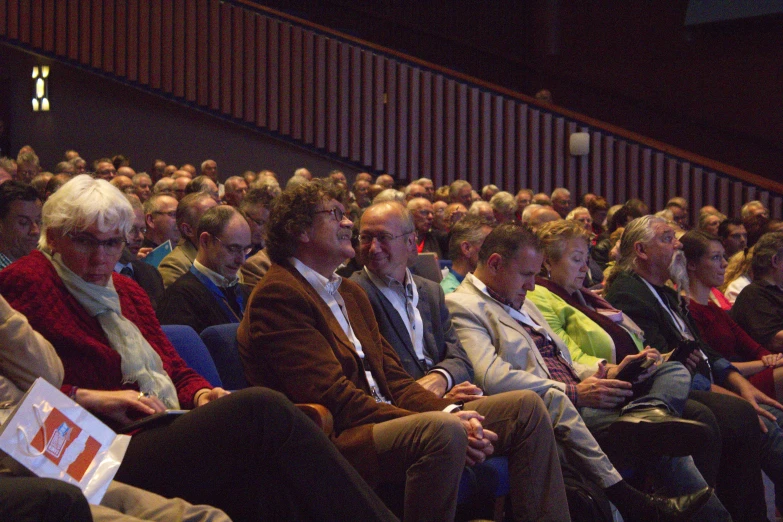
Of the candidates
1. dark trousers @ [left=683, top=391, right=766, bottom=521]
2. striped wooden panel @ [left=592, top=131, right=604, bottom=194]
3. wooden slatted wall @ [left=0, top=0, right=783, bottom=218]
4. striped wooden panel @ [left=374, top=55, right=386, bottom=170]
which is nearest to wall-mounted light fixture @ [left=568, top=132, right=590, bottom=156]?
striped wooden panel @ [left=592, top=131, right=604, bottom=194]

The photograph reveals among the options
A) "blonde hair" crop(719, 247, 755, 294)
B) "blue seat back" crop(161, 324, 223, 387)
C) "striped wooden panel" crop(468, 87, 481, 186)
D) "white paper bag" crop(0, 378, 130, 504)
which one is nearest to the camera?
"white paper bag" crop(0, 378, 130, 504)

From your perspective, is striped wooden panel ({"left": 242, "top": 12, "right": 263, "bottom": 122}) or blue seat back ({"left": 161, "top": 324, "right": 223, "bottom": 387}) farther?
striped wooden panel ({"left": 242, "top": 12, "right": 263, "bottom": 122})

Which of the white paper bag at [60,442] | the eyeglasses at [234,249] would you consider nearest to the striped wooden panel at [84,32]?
the eyeglasses at [234,249]

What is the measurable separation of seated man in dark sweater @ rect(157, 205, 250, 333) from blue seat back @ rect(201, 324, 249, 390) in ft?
1.34

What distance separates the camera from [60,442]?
178 cm

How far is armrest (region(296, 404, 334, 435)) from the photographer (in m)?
2.30

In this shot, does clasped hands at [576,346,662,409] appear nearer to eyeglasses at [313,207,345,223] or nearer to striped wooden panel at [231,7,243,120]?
eyeglasses at [313,207,345,223]

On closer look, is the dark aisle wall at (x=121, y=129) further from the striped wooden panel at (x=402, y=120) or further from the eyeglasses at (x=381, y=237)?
the eyeglasses at (x=381, y=237)

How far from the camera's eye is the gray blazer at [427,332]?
9.81ft

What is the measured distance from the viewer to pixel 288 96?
32.8ft

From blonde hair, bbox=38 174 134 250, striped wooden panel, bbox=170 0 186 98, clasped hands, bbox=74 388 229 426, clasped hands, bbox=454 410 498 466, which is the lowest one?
clasped hands, bbox=454 410 498 466

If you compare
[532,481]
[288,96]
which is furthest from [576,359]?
[288,96]

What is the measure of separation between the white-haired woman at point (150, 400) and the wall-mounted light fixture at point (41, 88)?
8.90 meters

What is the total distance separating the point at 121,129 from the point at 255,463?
897cm
